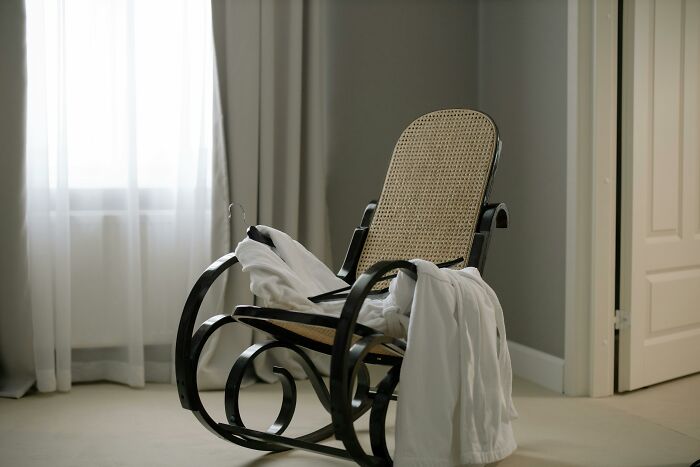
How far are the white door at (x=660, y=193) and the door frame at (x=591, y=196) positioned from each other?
56mm

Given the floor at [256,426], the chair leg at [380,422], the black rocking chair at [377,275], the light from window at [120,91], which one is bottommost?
the floor at [256,426]

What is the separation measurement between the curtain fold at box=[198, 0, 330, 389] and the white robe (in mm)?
1030

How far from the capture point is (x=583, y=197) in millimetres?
2787

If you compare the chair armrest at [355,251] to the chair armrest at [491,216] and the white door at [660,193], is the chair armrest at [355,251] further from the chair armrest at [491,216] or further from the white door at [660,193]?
the white door at [660,193]

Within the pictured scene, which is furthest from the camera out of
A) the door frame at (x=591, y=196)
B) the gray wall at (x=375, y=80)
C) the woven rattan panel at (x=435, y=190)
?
the gray wall at (x=375, y=80)

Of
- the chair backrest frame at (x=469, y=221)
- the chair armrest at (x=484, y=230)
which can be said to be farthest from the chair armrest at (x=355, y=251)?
the chair armrest at (x=484, y=230)

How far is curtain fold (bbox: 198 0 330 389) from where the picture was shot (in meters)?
2.99

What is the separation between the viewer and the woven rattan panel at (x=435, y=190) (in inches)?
91.7

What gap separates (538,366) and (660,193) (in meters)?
0.78

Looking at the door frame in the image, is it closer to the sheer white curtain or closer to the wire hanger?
the wire hanger

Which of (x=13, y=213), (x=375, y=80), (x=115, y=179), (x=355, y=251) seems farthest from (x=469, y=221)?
(x=13, y=213)

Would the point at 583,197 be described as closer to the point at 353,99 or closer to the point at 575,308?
the point at 575,308

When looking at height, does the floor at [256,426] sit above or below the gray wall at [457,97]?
below

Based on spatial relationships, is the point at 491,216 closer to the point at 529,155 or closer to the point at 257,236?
the point at 257,236
